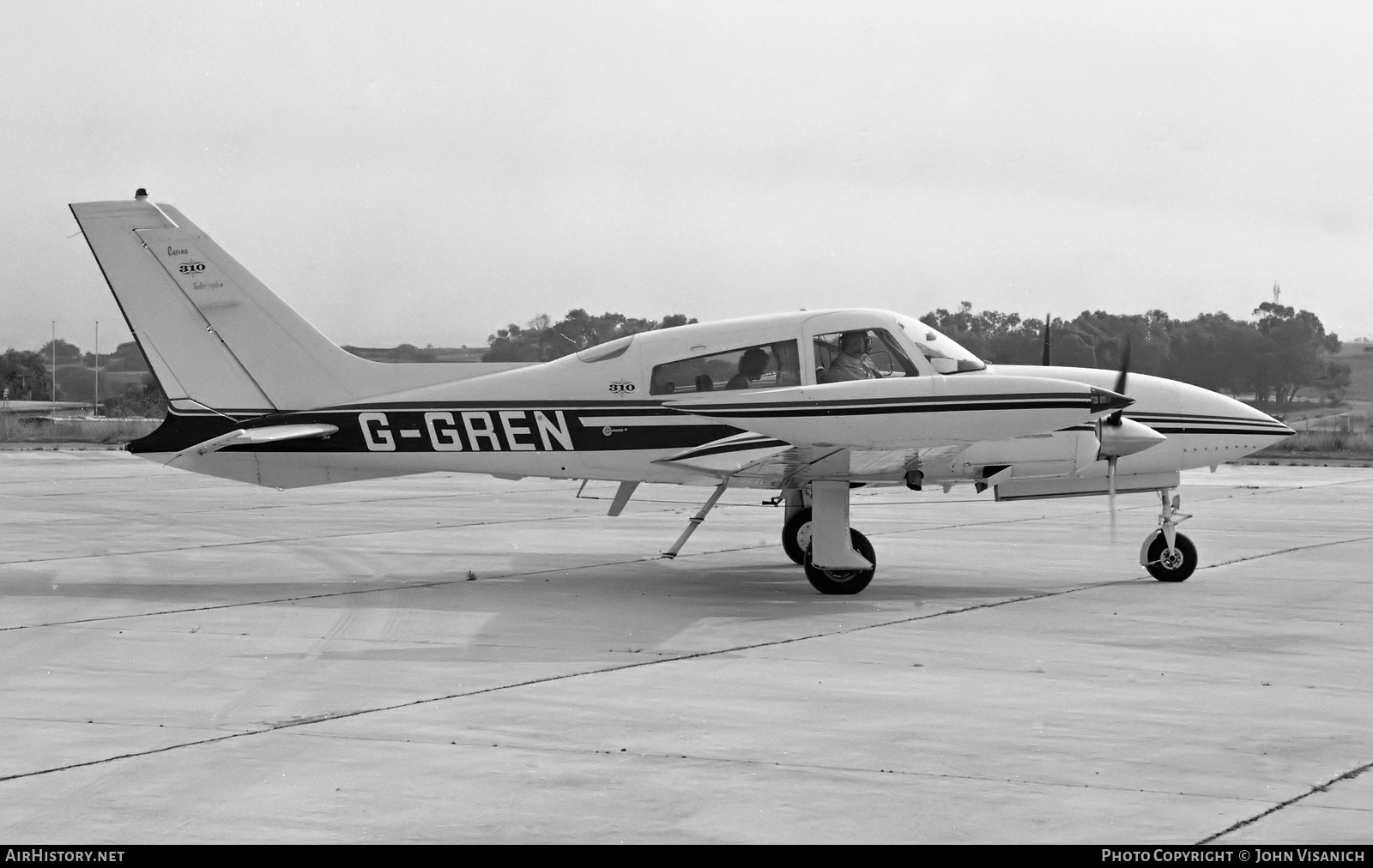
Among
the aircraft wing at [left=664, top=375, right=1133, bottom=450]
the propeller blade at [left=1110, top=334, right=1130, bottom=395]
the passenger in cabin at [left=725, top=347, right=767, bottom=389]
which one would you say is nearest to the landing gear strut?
the propeller blade at [left=1110, top=334, right=1130, bottom=395]

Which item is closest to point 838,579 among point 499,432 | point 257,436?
Result: point 499,432

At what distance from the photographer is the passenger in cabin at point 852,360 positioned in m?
12.3

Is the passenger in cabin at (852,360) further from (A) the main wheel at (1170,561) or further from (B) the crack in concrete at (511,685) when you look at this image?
(A) the main wheel at (1170,561)

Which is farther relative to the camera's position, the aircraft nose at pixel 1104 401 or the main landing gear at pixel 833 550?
the main landing gear at pixel 833 550

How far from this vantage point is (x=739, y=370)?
1259cm

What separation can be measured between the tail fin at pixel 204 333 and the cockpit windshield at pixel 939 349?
417 centimetres

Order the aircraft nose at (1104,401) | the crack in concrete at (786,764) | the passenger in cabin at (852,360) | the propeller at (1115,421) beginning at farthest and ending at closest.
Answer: the propeller at (1115,421)
the passenger in cabin at (852,360)
the aircraft nose at (1104,401)
the crack in concrete at (786,764)

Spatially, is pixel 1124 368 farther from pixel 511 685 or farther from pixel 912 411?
pixel 511 685

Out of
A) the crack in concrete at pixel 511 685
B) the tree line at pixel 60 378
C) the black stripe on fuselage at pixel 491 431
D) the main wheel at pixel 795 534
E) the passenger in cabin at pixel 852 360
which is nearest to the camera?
the crack in concrete at pixel 511 685

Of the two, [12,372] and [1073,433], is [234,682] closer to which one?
[1073,433]

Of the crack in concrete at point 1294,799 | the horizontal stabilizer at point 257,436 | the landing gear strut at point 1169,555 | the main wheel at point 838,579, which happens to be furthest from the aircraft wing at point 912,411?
the crack in concrete at point 1294,799

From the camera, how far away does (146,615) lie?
10992 millimetres

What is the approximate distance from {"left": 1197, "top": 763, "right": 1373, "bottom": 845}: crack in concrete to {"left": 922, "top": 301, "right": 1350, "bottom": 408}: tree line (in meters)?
11.2
